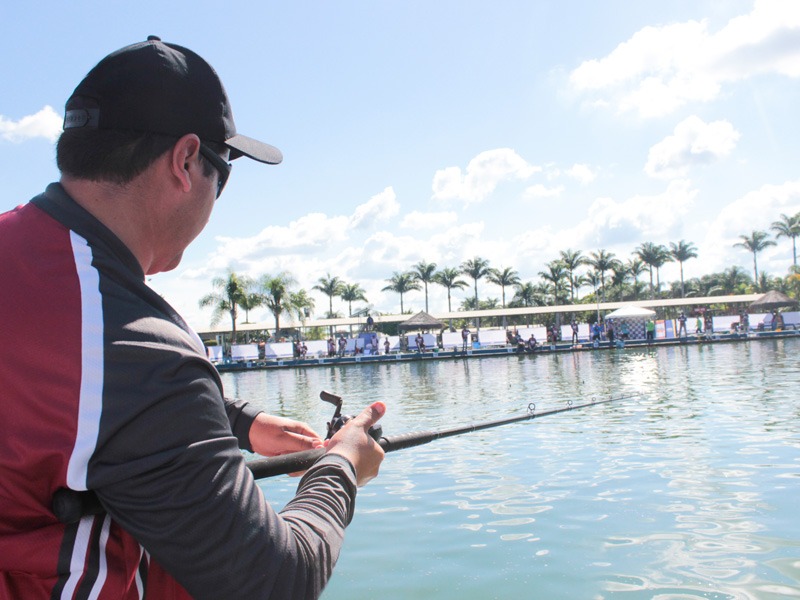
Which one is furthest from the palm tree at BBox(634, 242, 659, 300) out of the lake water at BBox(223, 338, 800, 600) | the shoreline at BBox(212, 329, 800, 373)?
the lake water at BBox(223, 338, 800, 600)

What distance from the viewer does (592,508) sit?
Answer: 21.0 ft

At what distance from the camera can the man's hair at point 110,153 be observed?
4.22ft

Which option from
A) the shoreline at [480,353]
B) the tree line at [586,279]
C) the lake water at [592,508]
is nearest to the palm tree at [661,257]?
the tree line at [586,279]

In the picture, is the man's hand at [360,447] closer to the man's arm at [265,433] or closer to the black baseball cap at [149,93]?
the man's arm at [265,433]

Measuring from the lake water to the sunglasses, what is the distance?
152 inches

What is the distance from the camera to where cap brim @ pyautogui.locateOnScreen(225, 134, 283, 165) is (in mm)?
1504

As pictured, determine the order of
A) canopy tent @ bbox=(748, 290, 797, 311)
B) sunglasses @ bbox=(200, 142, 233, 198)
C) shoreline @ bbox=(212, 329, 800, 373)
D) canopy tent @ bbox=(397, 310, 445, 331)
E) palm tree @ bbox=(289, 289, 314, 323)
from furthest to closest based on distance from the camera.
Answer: palm tree @ bbox=(289, 289, 314, 323)
canopy tent @ bbox=(748, 290, 797, 311)
canopy tent @ bbox=(397, 310, 445, 331)
shoreline @ bbox=(212, 329, 800, 373)
sunglasses @ bbox=(200, 142, 233, 198)

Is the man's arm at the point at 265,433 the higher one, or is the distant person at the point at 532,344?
the man's arm at the point at 265,433

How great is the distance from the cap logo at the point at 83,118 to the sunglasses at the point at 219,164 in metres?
0.21

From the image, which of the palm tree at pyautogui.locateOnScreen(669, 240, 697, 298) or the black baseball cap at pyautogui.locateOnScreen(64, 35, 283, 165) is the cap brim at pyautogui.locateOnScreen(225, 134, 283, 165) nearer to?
the black baseball cap at pyautogui.locateOnScreen(64, 35, 283, 165)

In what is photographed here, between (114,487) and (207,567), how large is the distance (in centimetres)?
21

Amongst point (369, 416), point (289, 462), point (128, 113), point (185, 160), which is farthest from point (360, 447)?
point (128, 113)

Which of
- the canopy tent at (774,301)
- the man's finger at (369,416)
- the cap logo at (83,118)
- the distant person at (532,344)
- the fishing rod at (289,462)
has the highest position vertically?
the cap logo at (83,118)

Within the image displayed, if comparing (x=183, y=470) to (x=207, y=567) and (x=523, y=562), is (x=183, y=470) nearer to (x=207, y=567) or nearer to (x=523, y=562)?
(x=207, y=567)
